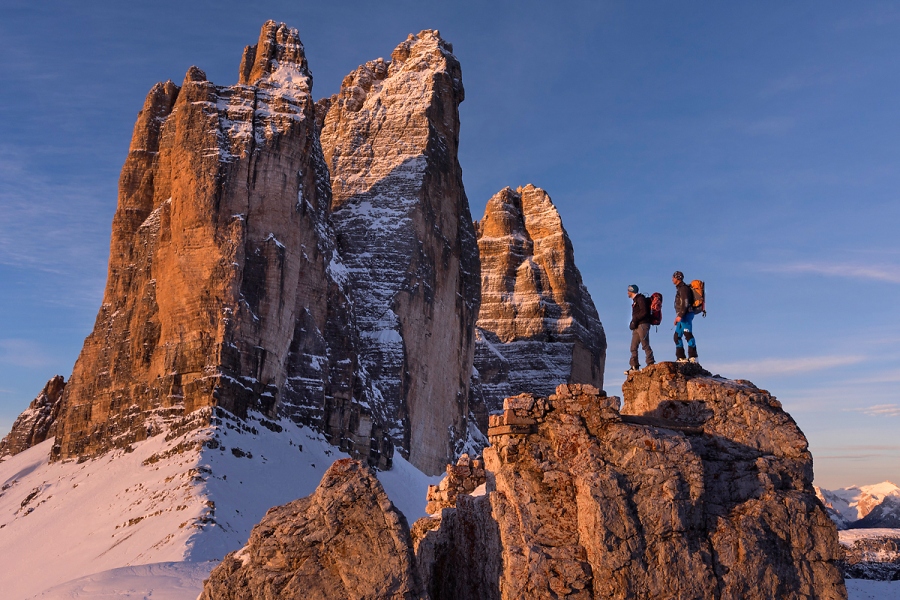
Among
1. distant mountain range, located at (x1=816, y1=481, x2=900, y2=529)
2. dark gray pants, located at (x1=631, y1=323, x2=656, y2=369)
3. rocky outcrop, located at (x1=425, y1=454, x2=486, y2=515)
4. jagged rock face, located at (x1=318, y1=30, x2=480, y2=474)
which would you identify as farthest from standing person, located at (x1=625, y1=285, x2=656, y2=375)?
distant mountain range, located at (x1=816, y1=481, x2=900, y2=529)

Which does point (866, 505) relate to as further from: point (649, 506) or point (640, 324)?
point (649, 506)

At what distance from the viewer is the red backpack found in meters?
17.5

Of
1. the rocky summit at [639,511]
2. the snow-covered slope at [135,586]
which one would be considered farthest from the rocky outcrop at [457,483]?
the snow-covered slope at [135,586]

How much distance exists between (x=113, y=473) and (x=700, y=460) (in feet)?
149

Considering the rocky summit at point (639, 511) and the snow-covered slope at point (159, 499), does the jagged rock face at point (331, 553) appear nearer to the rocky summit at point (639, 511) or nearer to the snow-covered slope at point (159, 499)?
the rocky summit at point (639, 511)

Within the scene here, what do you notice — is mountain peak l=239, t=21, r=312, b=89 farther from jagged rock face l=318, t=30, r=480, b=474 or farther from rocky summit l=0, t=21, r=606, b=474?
jagged rock face l=318, t=30, r=480, b=474

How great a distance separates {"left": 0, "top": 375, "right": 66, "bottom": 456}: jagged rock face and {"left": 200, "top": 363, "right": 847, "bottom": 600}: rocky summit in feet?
246

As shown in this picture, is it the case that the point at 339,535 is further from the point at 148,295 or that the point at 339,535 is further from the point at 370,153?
the point at 370,153

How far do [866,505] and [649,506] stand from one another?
302ft

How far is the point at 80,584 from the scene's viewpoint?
23578 millimetres

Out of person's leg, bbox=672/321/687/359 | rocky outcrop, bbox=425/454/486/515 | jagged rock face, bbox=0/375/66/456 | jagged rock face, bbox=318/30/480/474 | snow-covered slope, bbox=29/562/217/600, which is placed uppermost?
jagged rock face, bbox=318/30/480/474

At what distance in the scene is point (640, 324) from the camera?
57.2 feet

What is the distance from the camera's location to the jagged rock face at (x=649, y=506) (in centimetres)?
1320

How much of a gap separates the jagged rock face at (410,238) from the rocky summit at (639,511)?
58604 mm
